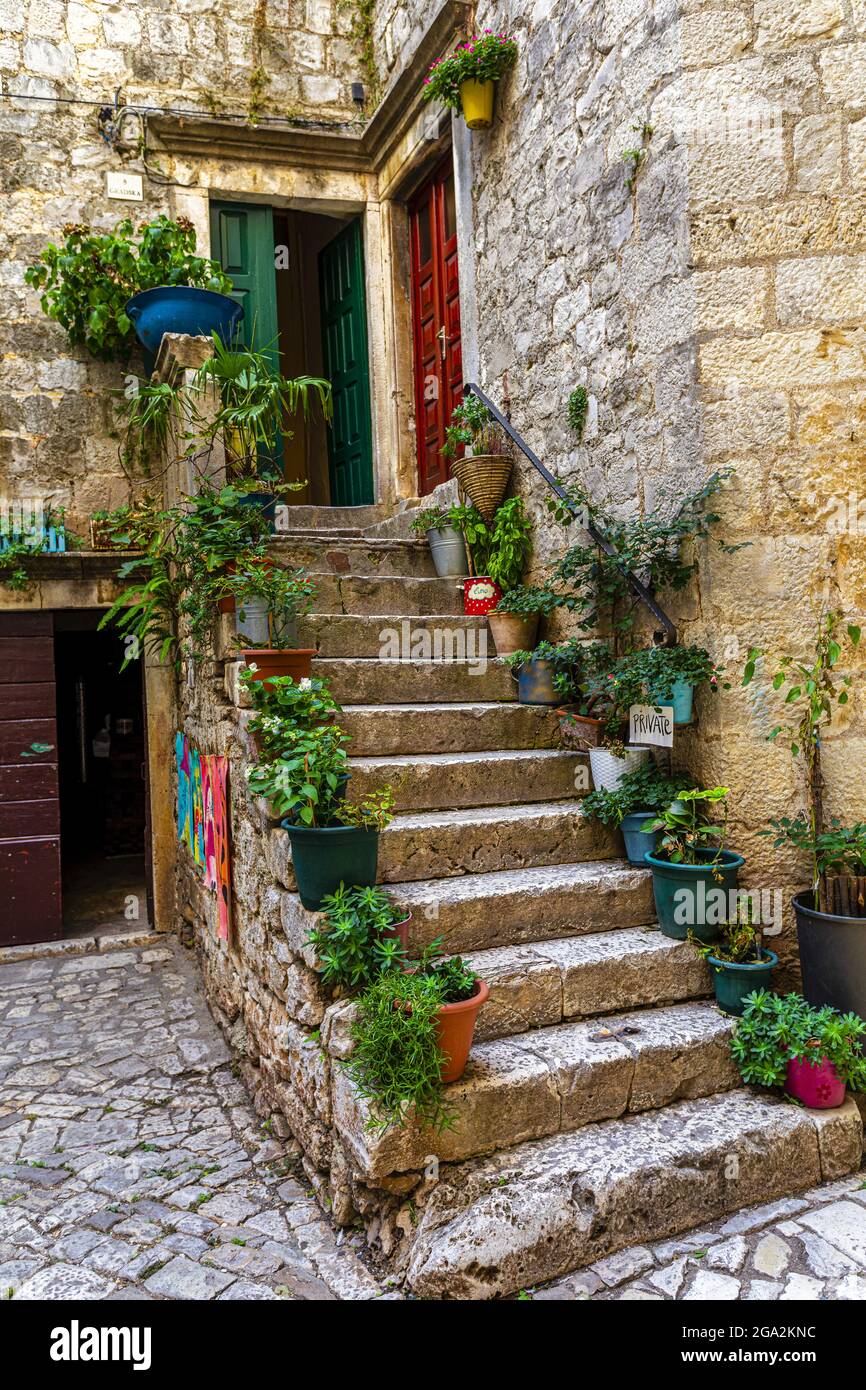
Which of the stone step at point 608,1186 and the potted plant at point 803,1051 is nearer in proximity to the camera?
the stone step at point 608,1186

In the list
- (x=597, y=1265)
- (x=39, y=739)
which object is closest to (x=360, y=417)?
(x=39, y=739)

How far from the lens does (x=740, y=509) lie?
3.21 m

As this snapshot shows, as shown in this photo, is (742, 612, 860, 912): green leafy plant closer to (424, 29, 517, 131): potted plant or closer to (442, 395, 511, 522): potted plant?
(442, 395, 511, 522): potted plant

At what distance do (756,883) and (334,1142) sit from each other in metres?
1.71

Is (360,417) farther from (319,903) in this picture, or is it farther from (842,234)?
(319,903)

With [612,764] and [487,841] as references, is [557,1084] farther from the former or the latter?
[612,764]

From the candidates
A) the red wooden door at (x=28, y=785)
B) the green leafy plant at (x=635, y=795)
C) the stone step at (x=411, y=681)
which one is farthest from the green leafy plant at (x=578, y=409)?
the red wooden door at (x=28, y=785)

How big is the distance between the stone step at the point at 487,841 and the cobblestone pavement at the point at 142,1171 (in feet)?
3.49

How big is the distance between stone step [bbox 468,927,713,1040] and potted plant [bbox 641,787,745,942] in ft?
0.33

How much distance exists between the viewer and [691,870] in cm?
298

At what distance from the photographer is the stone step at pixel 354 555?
4.62 m

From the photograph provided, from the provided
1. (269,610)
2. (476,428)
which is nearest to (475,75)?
(476,428)

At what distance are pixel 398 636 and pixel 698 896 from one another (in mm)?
1943

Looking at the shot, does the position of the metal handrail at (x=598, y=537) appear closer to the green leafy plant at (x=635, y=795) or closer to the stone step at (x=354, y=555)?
the green leafy plant at (x=635, y=795)
